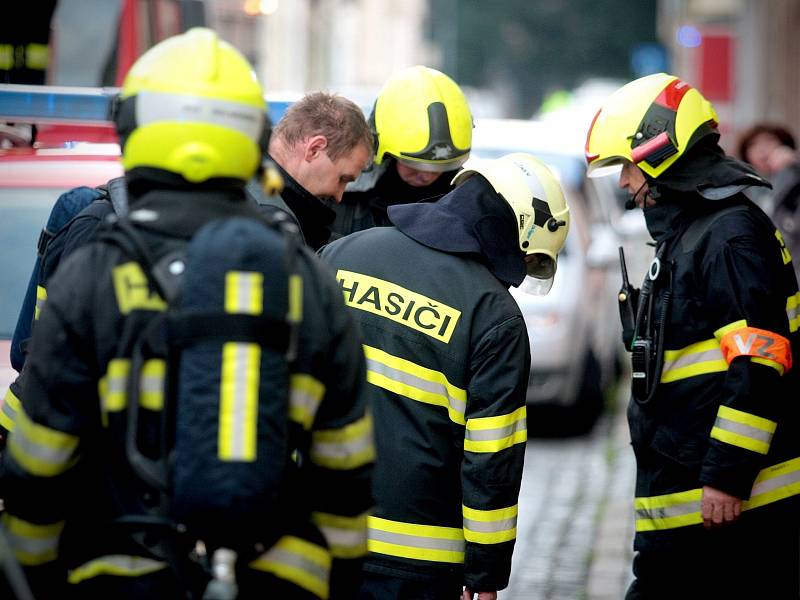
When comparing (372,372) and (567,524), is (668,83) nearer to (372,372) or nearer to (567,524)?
(372,372)

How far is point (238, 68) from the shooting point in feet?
9.27

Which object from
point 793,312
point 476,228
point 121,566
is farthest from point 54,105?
point 121,566

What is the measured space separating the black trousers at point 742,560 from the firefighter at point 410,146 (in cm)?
149

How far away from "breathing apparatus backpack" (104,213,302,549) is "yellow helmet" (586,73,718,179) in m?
2.08

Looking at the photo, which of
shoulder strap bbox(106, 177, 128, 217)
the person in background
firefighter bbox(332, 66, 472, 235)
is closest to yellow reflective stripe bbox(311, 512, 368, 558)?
shoulder strap bbox(106, 177, 128, 217)

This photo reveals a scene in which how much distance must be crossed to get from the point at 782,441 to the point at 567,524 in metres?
3.80

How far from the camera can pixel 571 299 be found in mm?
10547

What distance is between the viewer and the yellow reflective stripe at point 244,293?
257 cm

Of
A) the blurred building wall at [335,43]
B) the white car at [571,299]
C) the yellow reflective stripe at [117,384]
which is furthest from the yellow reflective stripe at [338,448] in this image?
the blurred building wall at [335,43]

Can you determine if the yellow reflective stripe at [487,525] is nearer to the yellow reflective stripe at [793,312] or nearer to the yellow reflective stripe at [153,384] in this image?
the yellow reflective stripe at [793,312]

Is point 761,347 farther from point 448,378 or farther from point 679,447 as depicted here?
point 448,378

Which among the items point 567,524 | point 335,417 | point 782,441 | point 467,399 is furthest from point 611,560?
point 335,417

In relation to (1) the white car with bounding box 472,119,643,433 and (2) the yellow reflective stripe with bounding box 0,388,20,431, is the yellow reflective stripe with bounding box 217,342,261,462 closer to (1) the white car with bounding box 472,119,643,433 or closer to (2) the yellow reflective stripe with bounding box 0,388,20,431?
(2) the yellow reflective stripe with bounding box 0,388,20,431

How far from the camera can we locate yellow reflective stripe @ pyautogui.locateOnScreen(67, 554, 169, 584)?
8.87ft
